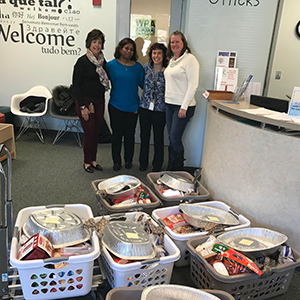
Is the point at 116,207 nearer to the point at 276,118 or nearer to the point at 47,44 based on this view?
the point at 276,118

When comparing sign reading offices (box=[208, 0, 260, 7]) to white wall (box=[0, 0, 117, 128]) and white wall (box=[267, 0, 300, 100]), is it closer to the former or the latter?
white wall (box=[267, 0, 300, 100])

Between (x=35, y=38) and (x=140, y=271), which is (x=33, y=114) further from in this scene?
(x=140, y=271)

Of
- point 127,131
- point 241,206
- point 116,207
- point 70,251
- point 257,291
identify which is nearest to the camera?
point 70,251

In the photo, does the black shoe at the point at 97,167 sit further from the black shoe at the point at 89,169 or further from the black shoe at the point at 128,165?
the black shoe at the point at 128,165

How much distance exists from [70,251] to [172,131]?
189 cm

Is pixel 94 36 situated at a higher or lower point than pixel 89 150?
higher

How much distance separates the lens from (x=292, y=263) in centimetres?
162

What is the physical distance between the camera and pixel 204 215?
6.82 feet

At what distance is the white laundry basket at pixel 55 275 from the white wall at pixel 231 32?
2365mm

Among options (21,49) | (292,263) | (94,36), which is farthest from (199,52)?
(21,49)

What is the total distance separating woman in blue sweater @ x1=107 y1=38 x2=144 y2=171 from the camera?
3143 millimetres

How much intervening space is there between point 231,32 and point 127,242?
2562 mm

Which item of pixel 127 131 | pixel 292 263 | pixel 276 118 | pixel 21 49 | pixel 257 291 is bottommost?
pixel 257 291

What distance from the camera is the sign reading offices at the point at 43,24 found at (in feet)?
14.1
